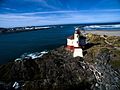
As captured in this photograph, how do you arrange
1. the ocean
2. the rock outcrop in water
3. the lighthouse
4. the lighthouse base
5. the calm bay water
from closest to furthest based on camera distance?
the rock outcrop in water → the lighthouse base → the lighthouse → the ocean → the calm bay water

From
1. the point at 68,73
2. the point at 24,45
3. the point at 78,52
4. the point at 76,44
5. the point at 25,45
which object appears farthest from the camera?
the point at 24,45

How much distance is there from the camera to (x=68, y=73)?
34.1 m

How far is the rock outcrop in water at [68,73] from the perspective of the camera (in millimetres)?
30361

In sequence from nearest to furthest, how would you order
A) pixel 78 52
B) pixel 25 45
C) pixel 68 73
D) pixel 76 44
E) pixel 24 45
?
pixel 68 73 → pixel 78 52 → pixel 76 44 → pixel 25 45 → pixel 24 45

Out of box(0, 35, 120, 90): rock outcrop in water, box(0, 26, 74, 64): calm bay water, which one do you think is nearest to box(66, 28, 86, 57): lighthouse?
box(0, 35, 120, 90): rock outcrop in water

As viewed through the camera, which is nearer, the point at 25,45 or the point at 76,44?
the point at 76,44

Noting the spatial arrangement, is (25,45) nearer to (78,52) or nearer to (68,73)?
(78,52)

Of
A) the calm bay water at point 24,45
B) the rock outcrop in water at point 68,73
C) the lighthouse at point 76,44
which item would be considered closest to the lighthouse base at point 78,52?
the lighthouse at point 76,44

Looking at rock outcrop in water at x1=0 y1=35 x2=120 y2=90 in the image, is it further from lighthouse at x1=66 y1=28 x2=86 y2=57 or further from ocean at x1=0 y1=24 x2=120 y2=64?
ocean at x1=0 y1=24 x2=120 y2=64

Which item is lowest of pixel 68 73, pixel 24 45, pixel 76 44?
pixel 24 45

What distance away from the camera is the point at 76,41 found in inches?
1705

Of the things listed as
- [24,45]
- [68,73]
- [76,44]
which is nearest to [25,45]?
[24,45]

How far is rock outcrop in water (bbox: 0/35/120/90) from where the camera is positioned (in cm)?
3036

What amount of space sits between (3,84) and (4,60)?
17663 mm
